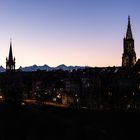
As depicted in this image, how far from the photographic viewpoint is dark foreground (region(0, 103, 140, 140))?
65481mm

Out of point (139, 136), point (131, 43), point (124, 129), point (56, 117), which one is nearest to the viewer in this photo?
point (139, 136)

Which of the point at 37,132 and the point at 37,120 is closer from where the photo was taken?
the point at 37,132

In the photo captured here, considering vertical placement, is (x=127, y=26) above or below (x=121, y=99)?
above

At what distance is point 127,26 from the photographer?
524ft

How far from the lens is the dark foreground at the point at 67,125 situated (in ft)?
215

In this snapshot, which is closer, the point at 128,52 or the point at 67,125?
the point at 67,125

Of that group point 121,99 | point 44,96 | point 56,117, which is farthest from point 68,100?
point 56,117

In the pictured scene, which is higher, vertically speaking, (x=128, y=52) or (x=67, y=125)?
(x=128, y=52)

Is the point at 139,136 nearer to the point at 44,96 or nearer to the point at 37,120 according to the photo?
the point at 37,120

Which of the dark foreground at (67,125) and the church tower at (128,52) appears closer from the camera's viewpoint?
the dark foreground at (67,125)

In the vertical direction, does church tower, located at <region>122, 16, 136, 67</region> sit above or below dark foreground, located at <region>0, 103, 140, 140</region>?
above

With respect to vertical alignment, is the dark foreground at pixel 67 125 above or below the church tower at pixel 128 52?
below

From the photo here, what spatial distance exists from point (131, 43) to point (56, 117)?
64671 millimetres

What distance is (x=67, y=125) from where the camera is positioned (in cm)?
8094
